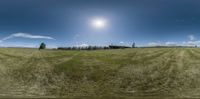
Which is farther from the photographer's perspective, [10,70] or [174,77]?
[10,70]

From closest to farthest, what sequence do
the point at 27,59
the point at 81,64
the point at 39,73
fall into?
the point at 39,73
the point at 81,64
the point at 27,59

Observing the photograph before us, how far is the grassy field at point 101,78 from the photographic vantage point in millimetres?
35312

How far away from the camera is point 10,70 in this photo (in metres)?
46.2

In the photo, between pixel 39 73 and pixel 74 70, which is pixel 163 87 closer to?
pixel 74 70

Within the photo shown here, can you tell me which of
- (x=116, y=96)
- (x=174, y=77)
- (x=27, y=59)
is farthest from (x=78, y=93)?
(x=27, y=59)

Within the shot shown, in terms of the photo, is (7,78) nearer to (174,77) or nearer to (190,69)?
(174,77)

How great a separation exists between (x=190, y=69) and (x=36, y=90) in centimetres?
2786

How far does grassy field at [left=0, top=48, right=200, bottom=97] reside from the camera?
1390 inches

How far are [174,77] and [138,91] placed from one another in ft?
29.4

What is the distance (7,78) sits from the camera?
136ft

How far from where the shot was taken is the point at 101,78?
42031mm

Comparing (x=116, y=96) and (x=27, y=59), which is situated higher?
(x=27, y=59)

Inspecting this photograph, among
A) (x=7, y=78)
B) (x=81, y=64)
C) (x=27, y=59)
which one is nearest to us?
(x=7, y=78)

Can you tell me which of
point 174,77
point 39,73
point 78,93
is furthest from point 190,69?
point 39,73
